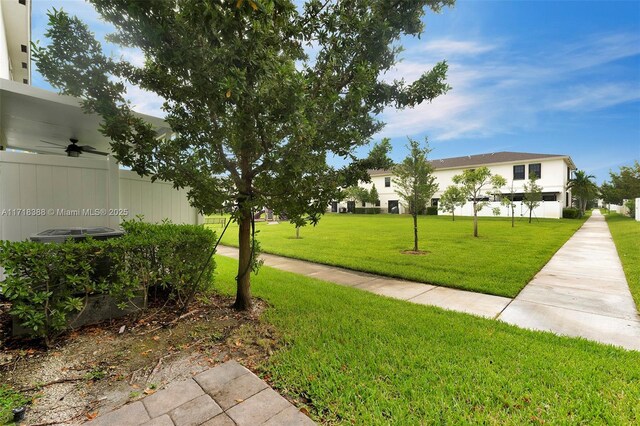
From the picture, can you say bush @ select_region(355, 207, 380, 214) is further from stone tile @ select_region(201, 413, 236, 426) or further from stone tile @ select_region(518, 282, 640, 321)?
stone tile @ select_region(201, 413, 236, 426)

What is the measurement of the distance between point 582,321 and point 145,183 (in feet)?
25.2

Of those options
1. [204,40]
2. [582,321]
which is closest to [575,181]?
[582,321]

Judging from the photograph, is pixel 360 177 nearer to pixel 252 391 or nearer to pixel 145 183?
pixel 252 391

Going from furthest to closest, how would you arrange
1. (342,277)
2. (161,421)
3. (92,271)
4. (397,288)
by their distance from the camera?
(342,277) → (397,288) → (92,271) → (161,421)

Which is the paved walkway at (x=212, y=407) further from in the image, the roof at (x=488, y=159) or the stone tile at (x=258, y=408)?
the roof at (x=488, y=159)

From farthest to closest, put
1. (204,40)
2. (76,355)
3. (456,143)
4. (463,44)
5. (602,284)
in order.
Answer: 1. (456,143)
2. (463,44)
3. (602,284)
4. (204,40)
5. (76,355)

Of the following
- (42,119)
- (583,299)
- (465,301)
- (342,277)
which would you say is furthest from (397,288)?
(42,119)

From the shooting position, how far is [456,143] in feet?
138

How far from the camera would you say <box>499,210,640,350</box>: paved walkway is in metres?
3.86

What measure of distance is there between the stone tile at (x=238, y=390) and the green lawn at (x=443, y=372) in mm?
159

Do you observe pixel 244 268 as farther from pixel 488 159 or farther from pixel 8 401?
pixel 488 159

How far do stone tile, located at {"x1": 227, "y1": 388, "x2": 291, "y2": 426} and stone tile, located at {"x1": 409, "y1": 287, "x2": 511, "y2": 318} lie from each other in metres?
3.45

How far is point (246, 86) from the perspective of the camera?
9.23 ft

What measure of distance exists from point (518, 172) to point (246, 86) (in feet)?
116
